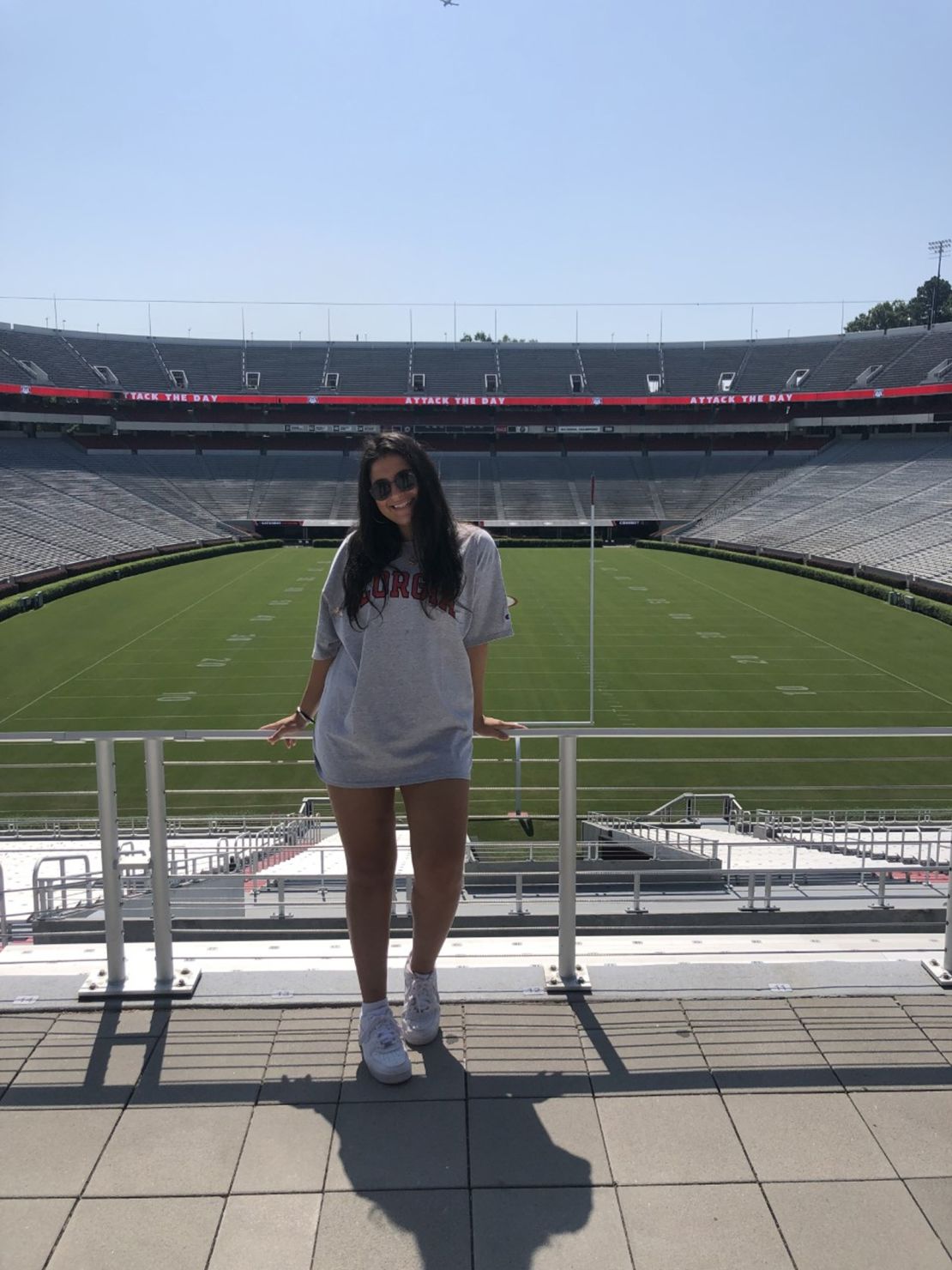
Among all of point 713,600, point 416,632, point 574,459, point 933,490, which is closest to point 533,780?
point 416,632

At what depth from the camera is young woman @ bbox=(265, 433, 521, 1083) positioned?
7.59 feet

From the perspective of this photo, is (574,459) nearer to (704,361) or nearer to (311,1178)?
(704,361)

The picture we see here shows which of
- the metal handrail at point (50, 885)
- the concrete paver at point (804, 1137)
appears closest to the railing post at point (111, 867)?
the metal handrail at point (50, 885)

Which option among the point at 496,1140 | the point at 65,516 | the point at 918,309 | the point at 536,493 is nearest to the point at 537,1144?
the point at 496,1140

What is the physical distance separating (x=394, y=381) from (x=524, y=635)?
3427 cm

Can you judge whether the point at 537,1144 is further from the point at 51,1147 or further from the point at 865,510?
the point at 865,510

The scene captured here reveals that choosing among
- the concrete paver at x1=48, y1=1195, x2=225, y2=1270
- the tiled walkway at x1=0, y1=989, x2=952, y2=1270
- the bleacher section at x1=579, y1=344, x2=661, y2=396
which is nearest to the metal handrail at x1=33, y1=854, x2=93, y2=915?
the tiled walkway at x1=0, y1=989, x2=952, y2=1270

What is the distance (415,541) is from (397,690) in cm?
38

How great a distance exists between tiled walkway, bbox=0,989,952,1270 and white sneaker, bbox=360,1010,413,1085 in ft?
0.12

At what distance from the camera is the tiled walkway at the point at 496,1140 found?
176 centimetres

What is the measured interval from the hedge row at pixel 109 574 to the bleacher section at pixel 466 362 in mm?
15022

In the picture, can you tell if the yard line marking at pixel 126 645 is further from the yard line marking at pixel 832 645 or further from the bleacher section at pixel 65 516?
the yard line marking at pixel 832 645

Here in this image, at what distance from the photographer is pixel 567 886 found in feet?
9.02

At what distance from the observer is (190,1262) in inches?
67.3
